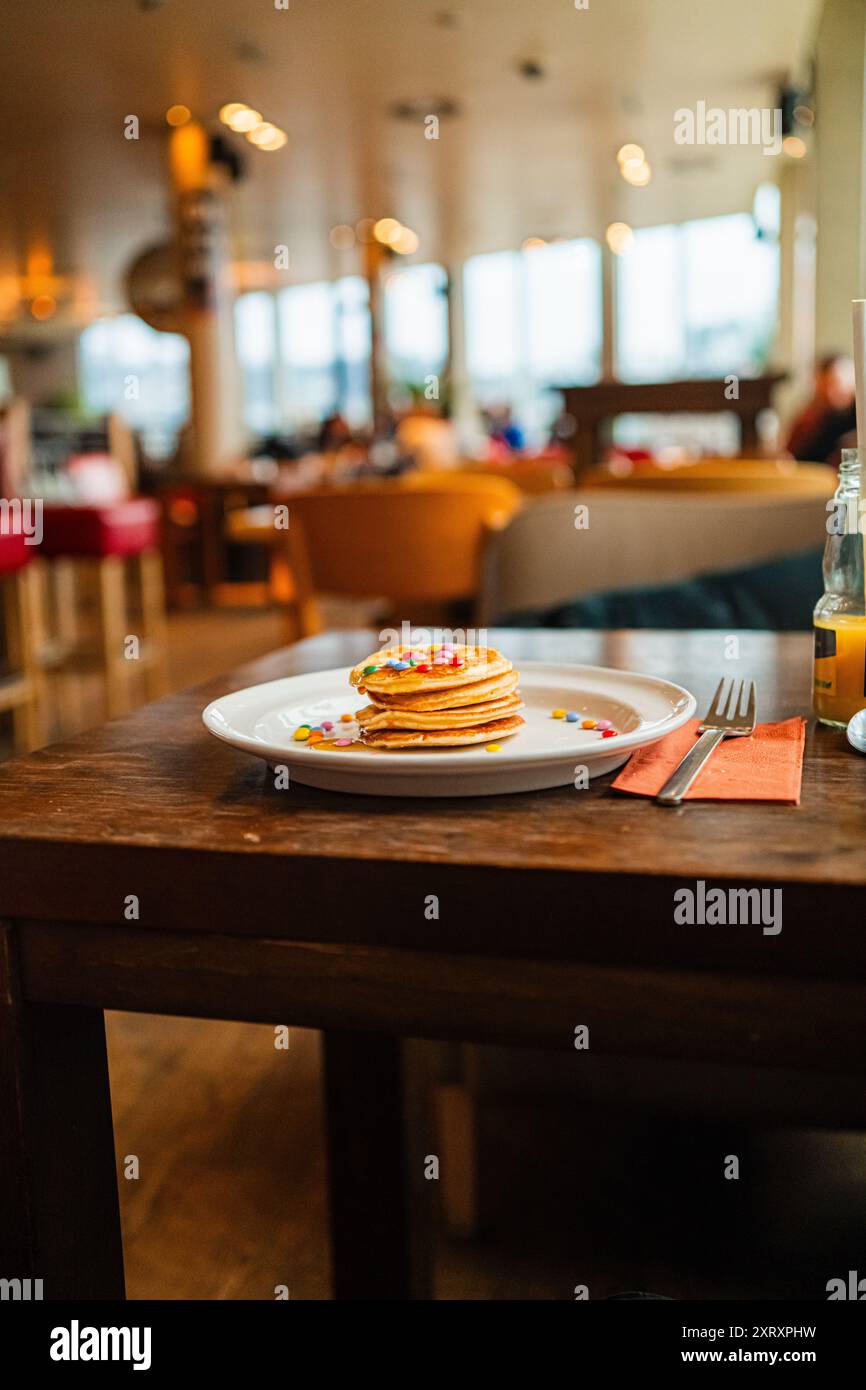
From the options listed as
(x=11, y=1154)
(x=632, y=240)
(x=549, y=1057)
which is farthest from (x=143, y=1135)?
(x=632, y=240)

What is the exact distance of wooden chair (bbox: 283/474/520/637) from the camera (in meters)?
3.14

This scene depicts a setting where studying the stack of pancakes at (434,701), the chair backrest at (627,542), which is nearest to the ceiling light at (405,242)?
the chair backrest at (627,542)

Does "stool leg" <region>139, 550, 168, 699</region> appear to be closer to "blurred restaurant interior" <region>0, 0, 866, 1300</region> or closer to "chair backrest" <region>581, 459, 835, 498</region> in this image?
"blurred restaurant interior" <region>0, 0, 866, 1300</region>

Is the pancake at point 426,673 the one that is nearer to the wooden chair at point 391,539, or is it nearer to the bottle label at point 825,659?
the bottle label at point 825,659

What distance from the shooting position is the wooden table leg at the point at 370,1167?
1.15m

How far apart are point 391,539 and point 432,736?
2.46 metres

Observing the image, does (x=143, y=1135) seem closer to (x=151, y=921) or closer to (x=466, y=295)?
(x=151, y=921)

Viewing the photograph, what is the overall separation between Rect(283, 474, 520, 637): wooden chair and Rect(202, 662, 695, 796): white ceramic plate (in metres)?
2.20

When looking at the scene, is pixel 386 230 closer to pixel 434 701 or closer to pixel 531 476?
pixel 531 476

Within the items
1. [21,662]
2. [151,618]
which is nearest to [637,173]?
[151,618]

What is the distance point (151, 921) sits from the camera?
666mm

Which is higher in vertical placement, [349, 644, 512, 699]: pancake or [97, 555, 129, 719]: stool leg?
[349, 644, 512, 699]: pancake

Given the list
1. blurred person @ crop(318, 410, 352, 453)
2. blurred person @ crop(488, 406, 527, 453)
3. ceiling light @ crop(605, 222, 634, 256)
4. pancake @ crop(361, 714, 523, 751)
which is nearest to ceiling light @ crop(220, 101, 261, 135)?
blurred person @ crop(318, 410, 352, 453)
